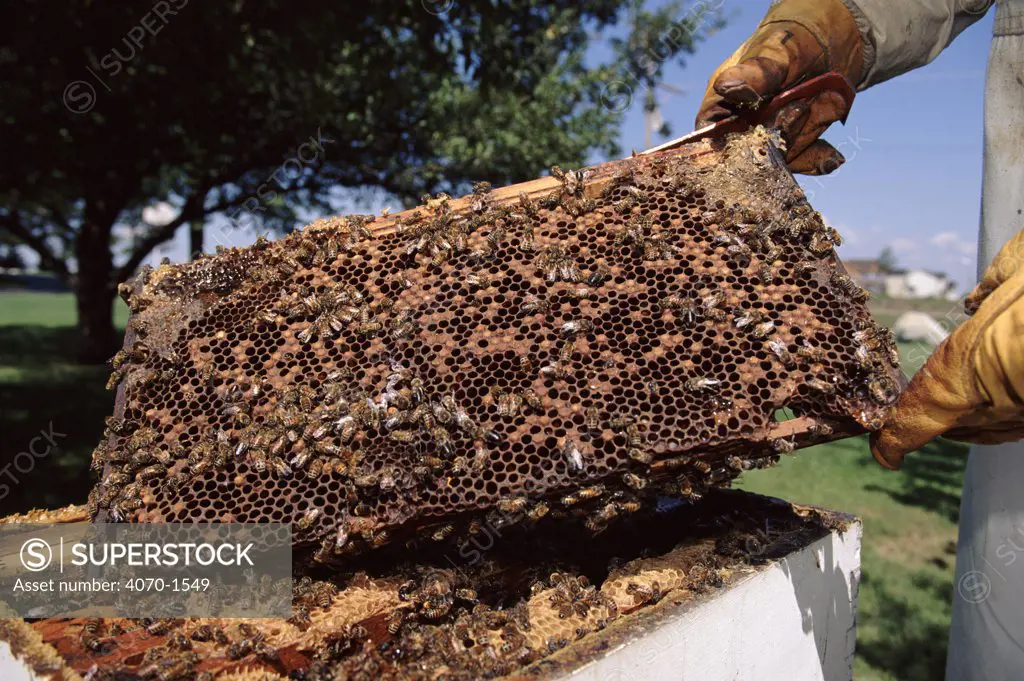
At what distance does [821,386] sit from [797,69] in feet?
5.37

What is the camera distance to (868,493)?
9.48 metres

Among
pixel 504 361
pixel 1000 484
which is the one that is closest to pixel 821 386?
pixel 504 361

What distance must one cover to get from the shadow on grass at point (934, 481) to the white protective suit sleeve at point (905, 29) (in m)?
6.56

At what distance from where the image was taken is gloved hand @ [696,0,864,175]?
114 inches

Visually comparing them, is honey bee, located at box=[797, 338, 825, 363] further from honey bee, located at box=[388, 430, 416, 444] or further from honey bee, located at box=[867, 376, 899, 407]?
honey bee, located at box=[388, 430, 416, 444]

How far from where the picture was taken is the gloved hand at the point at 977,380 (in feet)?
6.99

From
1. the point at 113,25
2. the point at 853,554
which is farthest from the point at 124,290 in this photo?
the point at 113,25

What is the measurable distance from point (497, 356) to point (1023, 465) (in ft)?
9.20

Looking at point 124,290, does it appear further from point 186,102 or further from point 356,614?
point 186,102

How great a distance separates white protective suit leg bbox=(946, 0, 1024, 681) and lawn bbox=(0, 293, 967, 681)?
3.26 feet

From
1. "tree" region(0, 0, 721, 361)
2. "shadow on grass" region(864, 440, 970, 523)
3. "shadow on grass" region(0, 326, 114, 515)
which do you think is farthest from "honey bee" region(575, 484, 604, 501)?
"shadow on grass" region(864, 440, 970, 523)

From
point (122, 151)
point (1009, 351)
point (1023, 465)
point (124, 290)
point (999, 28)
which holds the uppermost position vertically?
point (122, 151)

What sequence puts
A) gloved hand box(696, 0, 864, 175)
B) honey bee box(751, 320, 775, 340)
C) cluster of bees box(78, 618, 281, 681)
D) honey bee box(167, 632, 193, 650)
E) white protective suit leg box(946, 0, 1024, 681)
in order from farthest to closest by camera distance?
white protective suit leg box(946, 0, 1024, 681), gloved hand box(696, 0, 864, 175), honey bee box(751, 320, 775, 340), honey bee box(167, 632, 193, 650), cluster of bees box(78, 618, 281, 681)

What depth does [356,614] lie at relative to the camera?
2254mm
